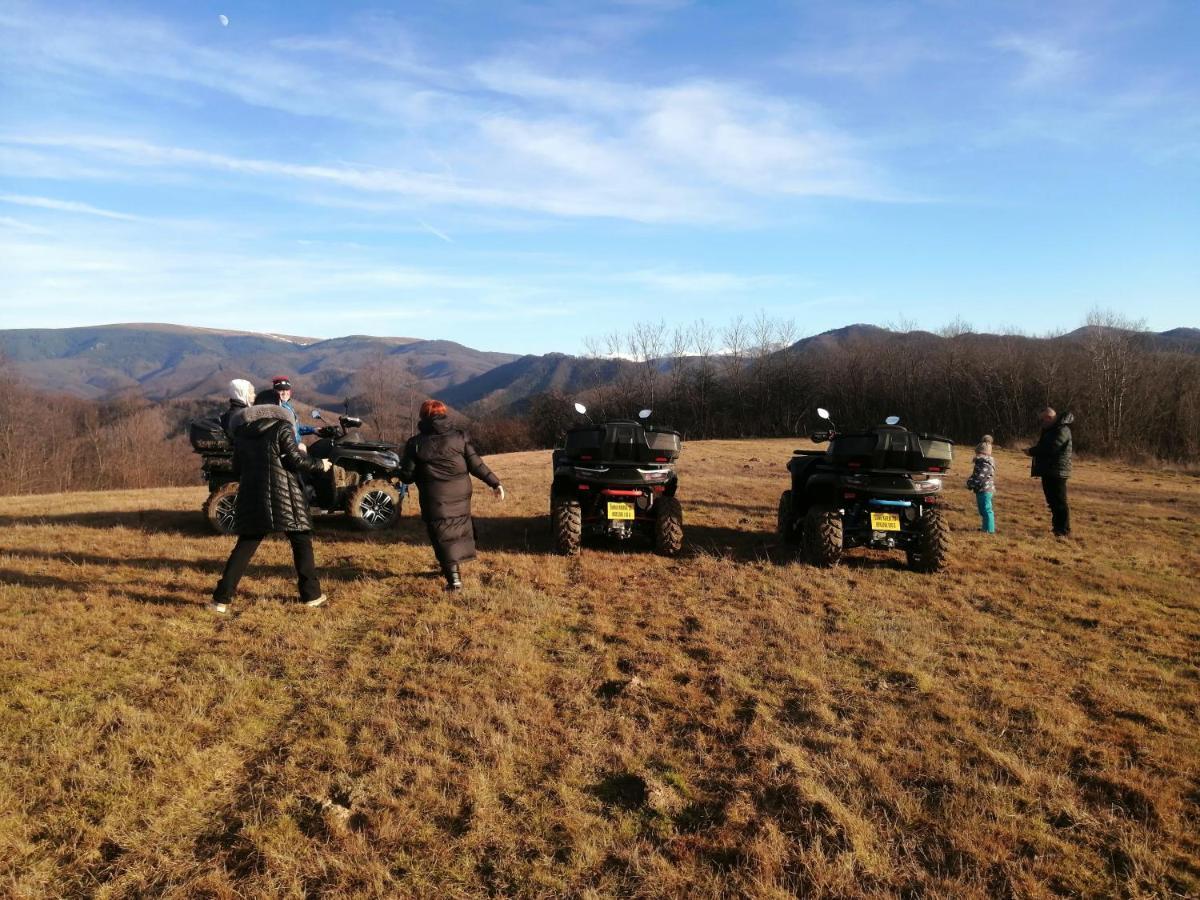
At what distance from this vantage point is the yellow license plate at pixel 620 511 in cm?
762

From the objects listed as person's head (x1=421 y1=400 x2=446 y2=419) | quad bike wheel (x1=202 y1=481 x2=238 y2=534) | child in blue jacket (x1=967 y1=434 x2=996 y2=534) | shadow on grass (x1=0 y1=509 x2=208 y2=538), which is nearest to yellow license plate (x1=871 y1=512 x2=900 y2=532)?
child in blue jacket (x1=967 y1=434 x2=996 y2=534)

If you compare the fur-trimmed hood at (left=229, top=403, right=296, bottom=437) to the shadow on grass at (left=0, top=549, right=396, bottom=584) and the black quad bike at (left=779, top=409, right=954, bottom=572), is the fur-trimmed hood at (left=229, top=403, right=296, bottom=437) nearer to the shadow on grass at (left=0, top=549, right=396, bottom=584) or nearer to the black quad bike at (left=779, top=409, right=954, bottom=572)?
the shadow on grass at (left=0, top=549, right=396, bottom=584)

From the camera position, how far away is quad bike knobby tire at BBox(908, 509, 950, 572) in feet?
23.7

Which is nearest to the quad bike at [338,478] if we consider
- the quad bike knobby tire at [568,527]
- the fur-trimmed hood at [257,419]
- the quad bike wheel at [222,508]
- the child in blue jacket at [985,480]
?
the quad bike wheel at [222,508]

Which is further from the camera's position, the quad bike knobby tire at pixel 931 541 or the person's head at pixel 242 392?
the quad bike knobby tire at pixel 931 541

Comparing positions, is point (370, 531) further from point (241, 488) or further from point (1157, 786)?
point (1157, 786)

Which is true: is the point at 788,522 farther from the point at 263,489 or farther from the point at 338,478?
the point at 263,489

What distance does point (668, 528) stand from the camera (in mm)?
7820

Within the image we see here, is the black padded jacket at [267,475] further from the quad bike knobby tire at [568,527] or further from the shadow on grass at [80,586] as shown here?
the quad bike knobby tire at [568,527]

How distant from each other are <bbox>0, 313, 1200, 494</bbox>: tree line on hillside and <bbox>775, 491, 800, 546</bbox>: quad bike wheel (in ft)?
68.8

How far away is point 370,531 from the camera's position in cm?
867

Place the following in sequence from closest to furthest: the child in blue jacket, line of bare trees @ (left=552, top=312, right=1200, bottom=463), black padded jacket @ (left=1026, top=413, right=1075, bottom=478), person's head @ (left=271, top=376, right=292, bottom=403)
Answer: person's head @ (left=271, top=376, right=292, bottom=403), black padded jacket @ (left=1026, top=413, right=1075, bottom=478), the child in blue jacket, line of bare trees @ (left=552, top=312, right=1200, bottom=463)

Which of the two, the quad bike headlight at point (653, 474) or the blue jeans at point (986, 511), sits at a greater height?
the quad bike headlight at point (653, 474)

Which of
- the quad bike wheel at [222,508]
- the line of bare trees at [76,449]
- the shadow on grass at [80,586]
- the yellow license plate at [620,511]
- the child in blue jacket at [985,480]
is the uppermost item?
the child in blue jacket at [985,480]
